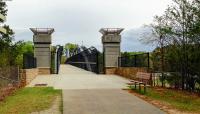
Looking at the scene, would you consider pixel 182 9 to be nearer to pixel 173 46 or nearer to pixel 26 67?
pixel 173 46

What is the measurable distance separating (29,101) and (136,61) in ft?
42.1

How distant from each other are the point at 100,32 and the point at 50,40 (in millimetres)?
4008

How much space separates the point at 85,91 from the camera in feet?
65.4

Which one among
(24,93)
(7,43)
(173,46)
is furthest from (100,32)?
(24,93)

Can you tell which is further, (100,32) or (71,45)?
(71,45)

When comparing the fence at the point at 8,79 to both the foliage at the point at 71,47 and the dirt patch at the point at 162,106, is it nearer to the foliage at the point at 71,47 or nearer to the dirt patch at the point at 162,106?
the dirt patch at the point at 162,106

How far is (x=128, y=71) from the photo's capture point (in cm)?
2978

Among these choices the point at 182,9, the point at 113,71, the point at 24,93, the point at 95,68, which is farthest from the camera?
the point at 95,68

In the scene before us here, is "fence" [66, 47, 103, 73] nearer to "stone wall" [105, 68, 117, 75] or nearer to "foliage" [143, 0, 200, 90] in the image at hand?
"stone wall" [105, 68, 117, 75]

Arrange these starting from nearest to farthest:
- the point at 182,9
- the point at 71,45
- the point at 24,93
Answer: the point at 24,93
the point at 182,9
the point at 71,45

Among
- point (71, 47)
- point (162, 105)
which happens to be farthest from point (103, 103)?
point (71, 47)

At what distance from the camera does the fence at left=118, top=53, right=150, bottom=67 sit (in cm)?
2620

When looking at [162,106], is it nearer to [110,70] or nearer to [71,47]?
[110,70]

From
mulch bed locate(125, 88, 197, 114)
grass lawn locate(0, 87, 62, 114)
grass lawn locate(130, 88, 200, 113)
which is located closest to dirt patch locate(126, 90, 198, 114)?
mulch bed locate(125, 88, 197, 114)
